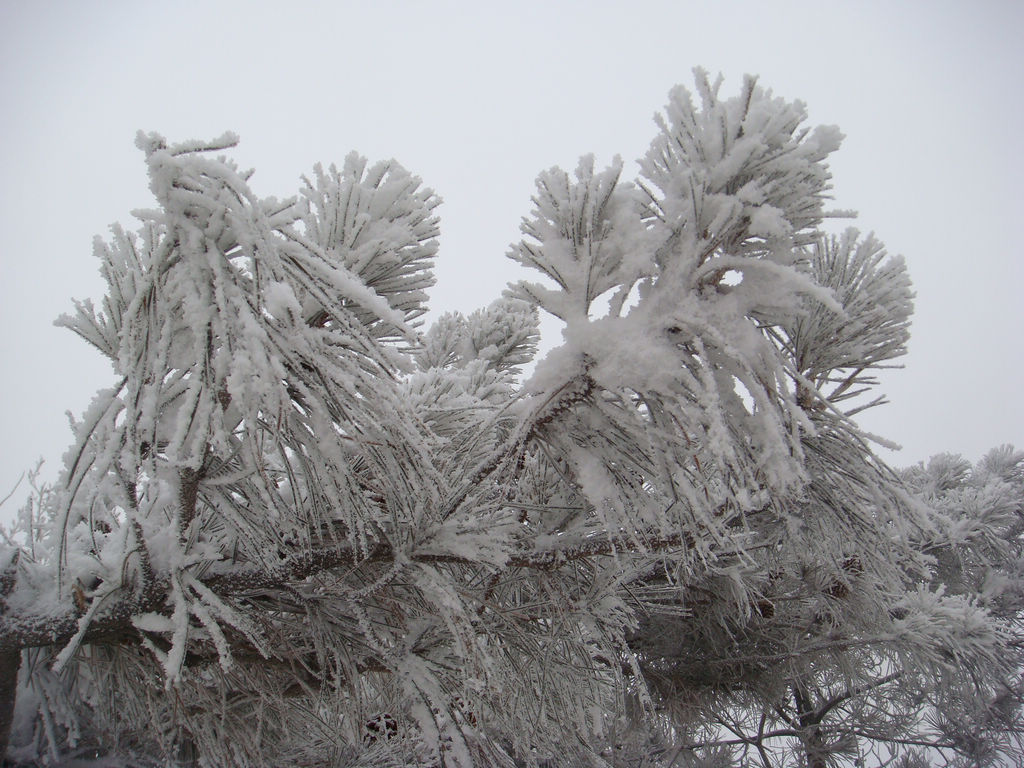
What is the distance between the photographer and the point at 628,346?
92cm

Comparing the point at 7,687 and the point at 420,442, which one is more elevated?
the point at 420,442

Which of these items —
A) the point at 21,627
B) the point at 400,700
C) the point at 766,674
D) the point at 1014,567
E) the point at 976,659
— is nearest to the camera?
the point at 21,627

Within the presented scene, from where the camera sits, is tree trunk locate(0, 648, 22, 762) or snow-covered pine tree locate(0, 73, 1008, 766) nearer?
snow-covered pine tree locate(0, 73, 1008, 766)

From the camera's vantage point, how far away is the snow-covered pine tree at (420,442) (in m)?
0.81

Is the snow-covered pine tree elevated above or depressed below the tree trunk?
above

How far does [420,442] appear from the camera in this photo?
0.91m

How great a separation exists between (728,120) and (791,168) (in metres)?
0.12

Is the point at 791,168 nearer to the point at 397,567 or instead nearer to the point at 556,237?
the point at 556,237

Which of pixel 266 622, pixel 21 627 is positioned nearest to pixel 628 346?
pixel 266 622

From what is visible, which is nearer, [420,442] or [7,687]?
[420,442]

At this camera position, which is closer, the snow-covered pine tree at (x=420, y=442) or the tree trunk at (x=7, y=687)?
the snow-covered pine tree at (x=420, y=442)

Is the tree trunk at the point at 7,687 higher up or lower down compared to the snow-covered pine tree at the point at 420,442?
lower down

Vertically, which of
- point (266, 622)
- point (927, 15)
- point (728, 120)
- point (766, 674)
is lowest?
point (766, 674)

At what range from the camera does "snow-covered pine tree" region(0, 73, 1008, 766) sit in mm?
810
